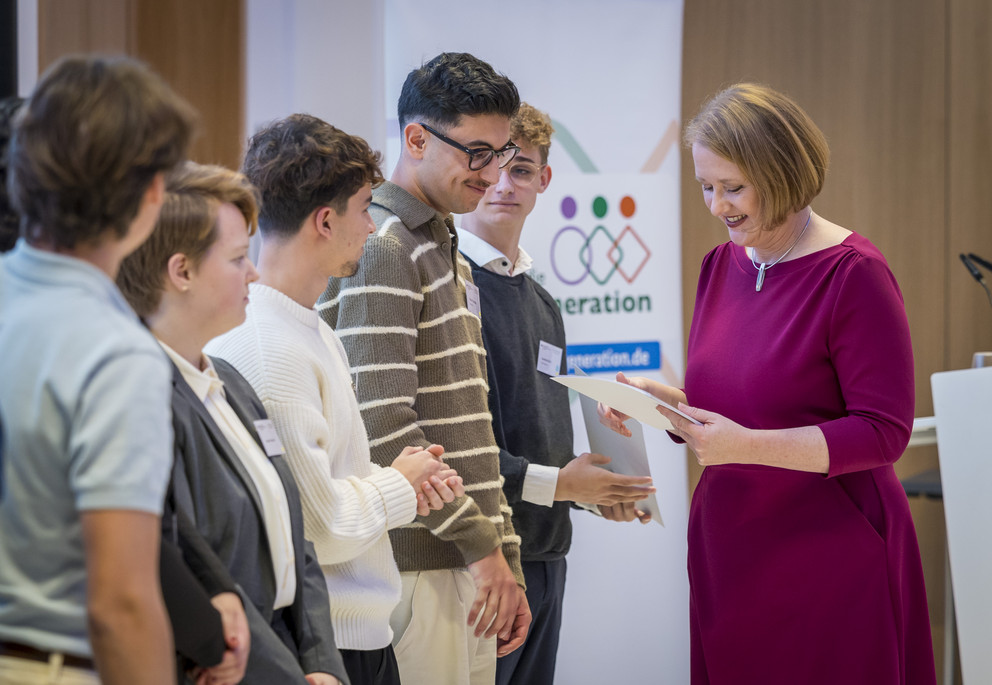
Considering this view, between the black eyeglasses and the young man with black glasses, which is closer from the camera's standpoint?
the young man with black glasses

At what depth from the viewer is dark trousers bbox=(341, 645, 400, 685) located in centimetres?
157

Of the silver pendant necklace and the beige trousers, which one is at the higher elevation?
the silver pendant necklace

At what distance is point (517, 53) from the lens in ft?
10.2

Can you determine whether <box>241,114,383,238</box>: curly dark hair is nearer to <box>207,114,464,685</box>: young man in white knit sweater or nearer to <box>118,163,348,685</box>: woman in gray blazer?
<box>207,114,464,685</box>: young man in white knit sweater

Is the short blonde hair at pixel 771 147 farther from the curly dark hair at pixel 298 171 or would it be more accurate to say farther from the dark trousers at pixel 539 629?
the dark trousers at pixel 539 629

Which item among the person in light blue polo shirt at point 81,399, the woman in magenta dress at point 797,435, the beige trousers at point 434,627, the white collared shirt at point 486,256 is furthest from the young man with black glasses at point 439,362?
the person in light blue polo shirt at point 81,399

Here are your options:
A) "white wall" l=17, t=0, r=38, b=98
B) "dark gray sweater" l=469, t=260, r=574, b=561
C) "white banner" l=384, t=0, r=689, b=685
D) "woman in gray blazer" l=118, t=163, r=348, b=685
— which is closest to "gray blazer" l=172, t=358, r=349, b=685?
"woman in gray blazer" l=118, t=163, r=348, b=685

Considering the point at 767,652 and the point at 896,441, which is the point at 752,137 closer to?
the point at 896,441

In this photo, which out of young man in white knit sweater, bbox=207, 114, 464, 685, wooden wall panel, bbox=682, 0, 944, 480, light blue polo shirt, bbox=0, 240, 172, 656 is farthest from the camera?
wooden wall panel, bbox=682, 0, 944, 480

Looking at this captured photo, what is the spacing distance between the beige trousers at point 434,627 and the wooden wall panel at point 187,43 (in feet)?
4.49

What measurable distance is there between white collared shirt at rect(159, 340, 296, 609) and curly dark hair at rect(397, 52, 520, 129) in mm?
825

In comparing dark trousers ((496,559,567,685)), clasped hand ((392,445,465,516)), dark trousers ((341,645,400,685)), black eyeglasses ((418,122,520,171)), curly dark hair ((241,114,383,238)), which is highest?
black eyeglasses ((418,122,520,171))

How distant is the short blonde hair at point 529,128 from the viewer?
2.50 metres

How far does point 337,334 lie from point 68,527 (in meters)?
0.92
